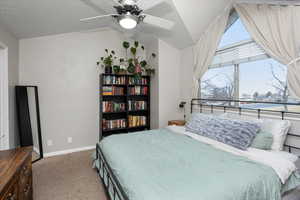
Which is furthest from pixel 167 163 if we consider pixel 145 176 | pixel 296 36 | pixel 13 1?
pixel 13 1

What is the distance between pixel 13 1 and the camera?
2029 millimetres

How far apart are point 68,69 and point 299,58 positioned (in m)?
3.85

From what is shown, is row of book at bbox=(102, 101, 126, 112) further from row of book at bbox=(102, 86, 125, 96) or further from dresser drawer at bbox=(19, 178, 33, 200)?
dresser drawer at bbox=(19, 178, 33, 200)

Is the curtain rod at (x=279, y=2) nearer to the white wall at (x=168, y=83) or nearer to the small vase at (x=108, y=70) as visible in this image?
the white wall at (x=168, y=83)

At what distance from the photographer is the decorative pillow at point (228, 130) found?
1.82 meters

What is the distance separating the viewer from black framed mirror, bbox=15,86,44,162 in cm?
271

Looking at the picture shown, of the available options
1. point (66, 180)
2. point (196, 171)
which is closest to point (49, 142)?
point (66, 180)

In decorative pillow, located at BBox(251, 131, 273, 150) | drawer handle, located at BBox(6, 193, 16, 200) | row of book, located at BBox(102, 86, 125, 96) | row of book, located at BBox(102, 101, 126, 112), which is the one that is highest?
row of book, located at BBox(102, 86, 125, 96)

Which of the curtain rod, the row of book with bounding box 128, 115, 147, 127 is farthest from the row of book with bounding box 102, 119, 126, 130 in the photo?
the curtain rod

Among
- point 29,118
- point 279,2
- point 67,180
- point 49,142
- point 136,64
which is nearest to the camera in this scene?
point 279,2

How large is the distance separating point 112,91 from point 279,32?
3021mm

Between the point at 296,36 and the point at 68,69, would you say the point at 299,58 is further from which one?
the point at 68,69

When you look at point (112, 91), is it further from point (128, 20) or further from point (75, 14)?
Answer: point (128, 20)

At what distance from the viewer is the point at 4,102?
244 cm
